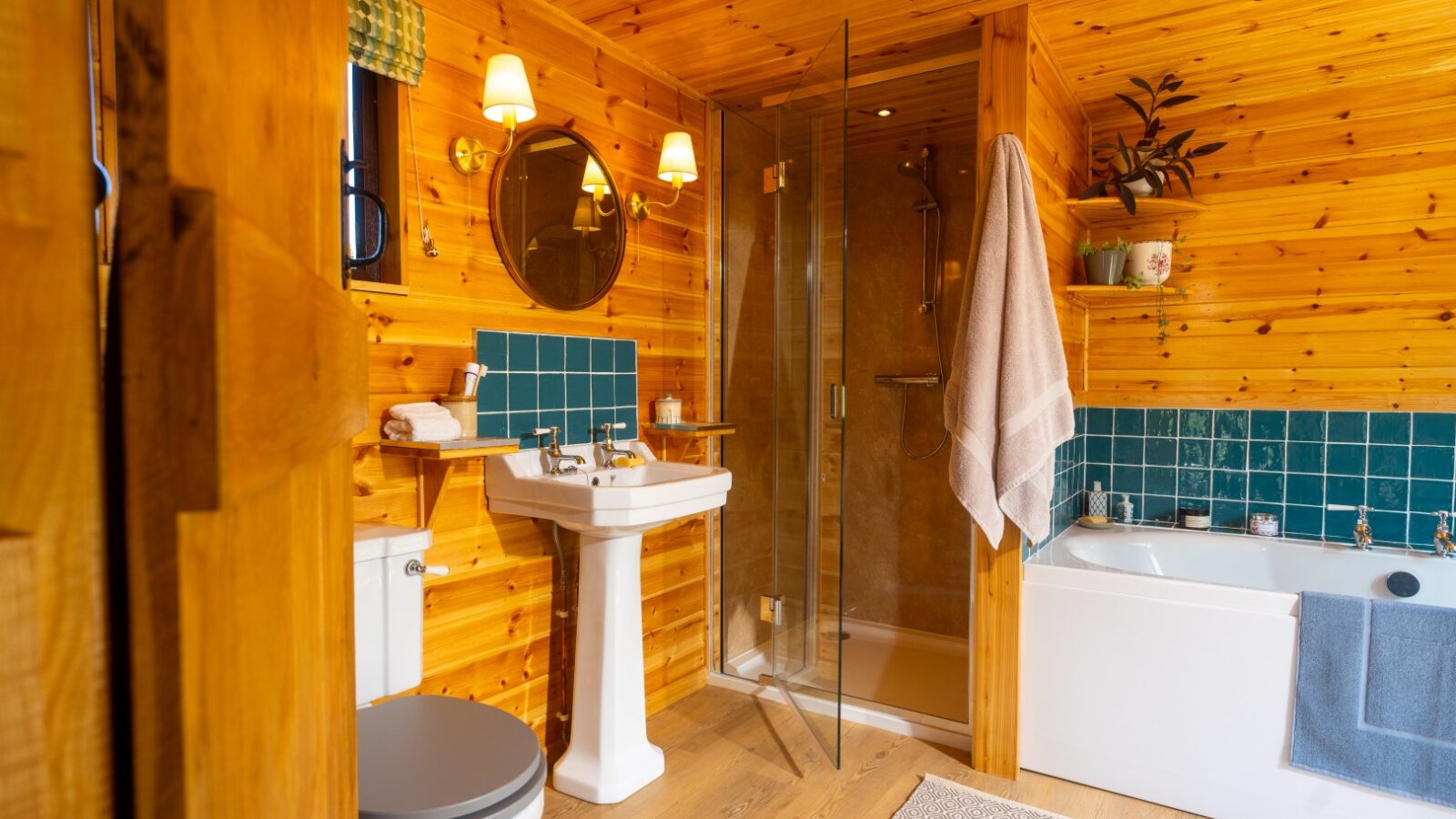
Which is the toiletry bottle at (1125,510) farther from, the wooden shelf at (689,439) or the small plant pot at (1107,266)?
the wooden shelf at (689,439)

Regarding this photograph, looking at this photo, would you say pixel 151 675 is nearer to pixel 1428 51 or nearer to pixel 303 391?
pixel 303 391

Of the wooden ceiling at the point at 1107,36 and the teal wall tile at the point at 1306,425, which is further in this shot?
the teal wall tile at the point at 1306,425

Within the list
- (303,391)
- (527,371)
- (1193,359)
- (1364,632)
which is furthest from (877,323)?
(303,391)

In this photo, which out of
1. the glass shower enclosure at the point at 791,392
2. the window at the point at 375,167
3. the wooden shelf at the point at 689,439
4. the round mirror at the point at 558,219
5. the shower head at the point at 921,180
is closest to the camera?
the window at the point at 375,167

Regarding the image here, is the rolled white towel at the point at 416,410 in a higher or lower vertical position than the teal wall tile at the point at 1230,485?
higher

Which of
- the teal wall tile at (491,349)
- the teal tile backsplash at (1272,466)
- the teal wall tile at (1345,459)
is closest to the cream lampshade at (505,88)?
the teal wall tile at (491,349)

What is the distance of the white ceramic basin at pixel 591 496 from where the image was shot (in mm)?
2154

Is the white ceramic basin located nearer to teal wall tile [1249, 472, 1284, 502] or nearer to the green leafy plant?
the green leafy plant

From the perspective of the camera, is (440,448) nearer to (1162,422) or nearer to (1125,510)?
(1125,510)

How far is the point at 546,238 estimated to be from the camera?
2.55 meters

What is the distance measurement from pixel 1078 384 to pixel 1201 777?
1506mm

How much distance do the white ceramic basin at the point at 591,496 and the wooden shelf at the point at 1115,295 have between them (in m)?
→ 1.52

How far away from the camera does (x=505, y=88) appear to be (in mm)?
2191

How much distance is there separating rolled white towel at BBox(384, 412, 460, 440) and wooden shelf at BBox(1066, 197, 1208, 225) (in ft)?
7.29
